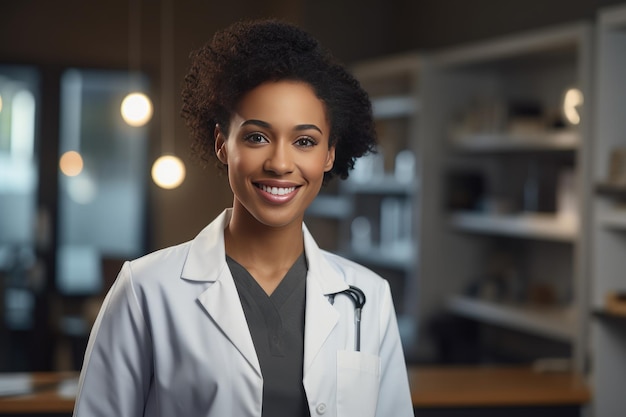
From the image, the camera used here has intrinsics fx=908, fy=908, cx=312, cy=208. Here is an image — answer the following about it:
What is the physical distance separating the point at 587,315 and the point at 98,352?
94.6 inches

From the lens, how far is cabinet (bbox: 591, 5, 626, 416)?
3.17m

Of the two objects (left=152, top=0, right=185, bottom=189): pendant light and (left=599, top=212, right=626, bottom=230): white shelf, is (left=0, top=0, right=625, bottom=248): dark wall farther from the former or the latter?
(left=599, top=212, right=626, bottom=230): white shelf

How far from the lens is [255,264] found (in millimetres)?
1546

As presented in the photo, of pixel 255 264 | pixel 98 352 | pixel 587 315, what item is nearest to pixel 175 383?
pixel 98 352

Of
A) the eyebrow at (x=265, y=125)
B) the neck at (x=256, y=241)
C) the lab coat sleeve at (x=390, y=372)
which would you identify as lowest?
the lab coat sleeve at (x=390, y=372)

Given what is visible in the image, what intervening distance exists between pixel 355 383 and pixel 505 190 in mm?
3392

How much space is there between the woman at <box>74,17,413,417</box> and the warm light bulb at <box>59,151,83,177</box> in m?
4.98

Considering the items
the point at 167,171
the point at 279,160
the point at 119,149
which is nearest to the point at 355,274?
the point at 279,160

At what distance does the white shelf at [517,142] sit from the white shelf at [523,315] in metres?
0.72

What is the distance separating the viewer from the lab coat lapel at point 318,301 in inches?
57.9

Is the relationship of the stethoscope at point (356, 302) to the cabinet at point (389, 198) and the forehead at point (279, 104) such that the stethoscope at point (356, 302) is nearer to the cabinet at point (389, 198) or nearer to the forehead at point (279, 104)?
the forehead at point (279, 104)

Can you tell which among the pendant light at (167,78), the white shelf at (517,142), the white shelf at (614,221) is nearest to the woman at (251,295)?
the white shelf at (614,221)

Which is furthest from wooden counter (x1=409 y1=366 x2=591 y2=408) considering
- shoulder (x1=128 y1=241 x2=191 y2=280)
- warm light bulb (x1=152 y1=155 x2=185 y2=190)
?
shoulder (x1=128 y1=241 x2=191 y2=280)

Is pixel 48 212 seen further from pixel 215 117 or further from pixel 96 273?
pixel 215 117
